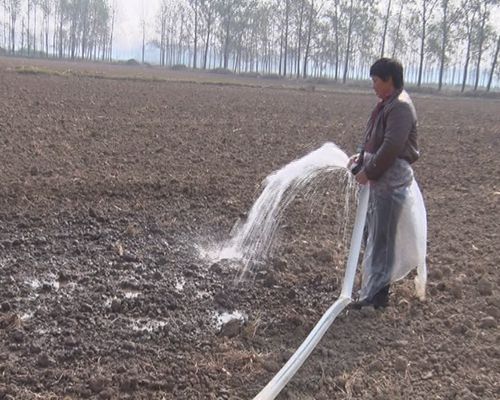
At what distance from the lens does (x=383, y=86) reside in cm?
413

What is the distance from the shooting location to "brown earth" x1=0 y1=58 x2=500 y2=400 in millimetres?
3422

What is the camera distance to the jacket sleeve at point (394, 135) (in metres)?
4.07

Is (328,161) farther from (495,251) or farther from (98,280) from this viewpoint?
(495,251)

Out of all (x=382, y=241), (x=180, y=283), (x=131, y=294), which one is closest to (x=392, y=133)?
(x=382, y=241)

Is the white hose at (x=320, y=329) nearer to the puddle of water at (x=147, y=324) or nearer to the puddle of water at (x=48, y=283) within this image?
the puddle of water at (x=147, y=324)

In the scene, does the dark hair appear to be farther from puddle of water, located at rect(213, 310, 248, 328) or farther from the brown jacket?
puddle of water, located at rect(213, 310, 248, 328)

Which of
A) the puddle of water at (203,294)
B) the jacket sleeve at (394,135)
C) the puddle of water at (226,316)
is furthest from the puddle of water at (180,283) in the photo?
the jacket sleeve at (394,135)

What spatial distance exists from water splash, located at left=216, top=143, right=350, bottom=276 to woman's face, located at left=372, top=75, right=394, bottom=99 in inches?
27.3

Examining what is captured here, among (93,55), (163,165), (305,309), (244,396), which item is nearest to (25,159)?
(163,165)

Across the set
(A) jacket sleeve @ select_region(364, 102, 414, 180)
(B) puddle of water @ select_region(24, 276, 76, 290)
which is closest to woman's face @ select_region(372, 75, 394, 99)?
(A) jacket sleeve @ select_region(364, 102, 414, 180)

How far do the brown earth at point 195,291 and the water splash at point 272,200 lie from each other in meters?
0.21

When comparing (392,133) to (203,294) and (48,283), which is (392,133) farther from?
(48,283)

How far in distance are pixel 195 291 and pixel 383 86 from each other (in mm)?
2195

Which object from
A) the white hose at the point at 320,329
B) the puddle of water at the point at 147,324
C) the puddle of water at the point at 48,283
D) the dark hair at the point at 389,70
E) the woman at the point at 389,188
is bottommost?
the puddle of water at the point at 147,324
